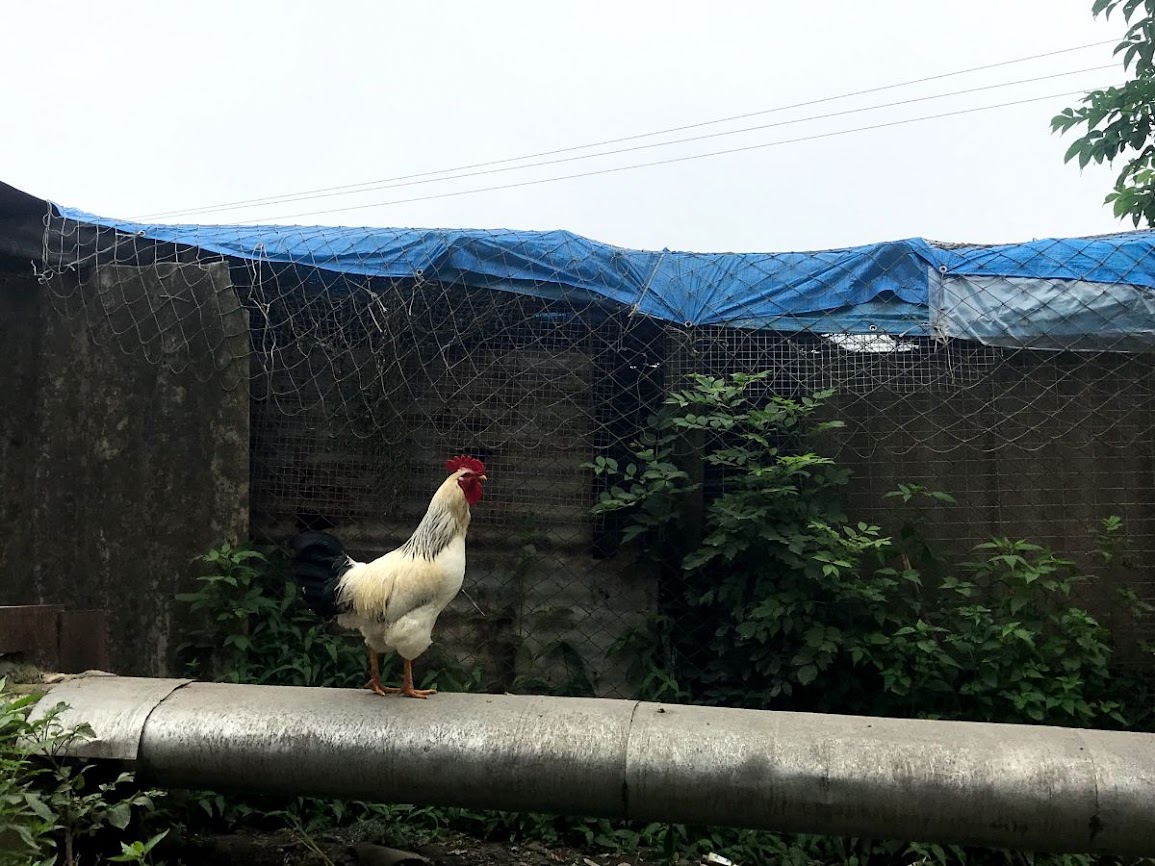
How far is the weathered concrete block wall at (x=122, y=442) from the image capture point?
4980mm

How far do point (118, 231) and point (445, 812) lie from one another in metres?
3.67

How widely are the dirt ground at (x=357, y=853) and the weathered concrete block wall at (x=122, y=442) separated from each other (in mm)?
1257

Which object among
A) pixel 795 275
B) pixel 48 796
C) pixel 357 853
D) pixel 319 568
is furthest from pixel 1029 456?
pixel 48 796

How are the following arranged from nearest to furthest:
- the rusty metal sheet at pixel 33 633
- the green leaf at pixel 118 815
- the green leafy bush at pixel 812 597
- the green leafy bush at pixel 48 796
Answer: the green leafy bush at pixel 48 796, the green leaf at pixel 118 815, the rusty metal sheet at pixel 33 633, the green leafy bush at pixel 812 597

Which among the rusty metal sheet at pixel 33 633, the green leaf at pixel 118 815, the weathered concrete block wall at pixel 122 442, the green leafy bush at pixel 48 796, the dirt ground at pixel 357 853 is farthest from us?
the weathered concrete block wall at pixel 122 442

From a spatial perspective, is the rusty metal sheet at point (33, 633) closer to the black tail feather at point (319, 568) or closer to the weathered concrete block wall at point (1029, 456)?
the black tail feather at point (319, 568)

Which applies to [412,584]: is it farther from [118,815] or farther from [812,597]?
[812,597]

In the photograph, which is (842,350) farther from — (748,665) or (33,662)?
(33,662)

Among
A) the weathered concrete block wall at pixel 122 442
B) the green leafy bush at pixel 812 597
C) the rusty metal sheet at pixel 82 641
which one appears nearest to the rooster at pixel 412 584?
the rusty metal sheet at pixel 82 641

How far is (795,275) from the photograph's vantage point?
5.26 m

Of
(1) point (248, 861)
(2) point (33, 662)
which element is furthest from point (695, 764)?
(2) point (33, 662)

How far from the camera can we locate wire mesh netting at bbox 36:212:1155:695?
5.11 metres

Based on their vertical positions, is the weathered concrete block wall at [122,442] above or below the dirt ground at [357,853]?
above

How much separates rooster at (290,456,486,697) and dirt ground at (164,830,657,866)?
0.71m
